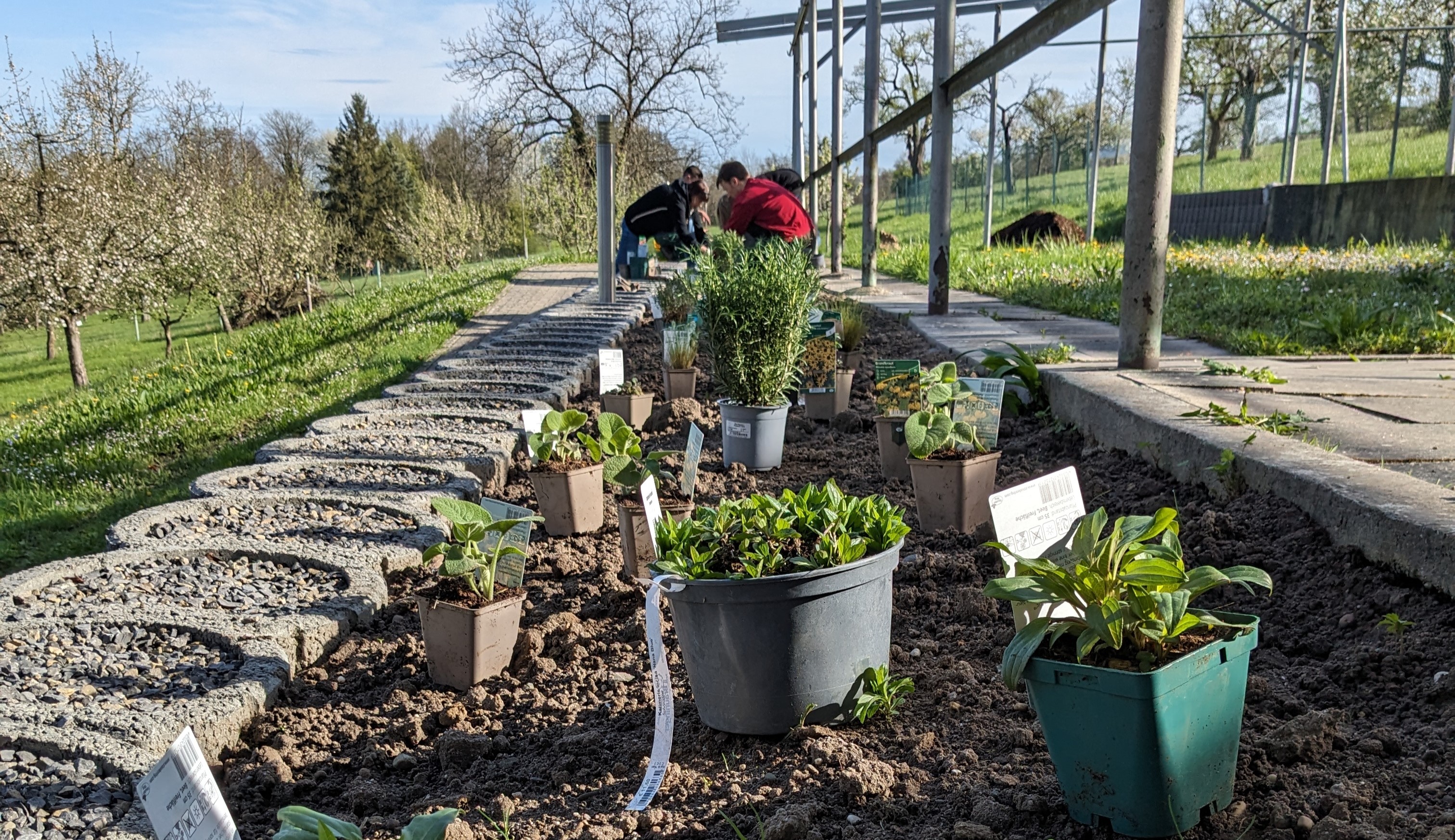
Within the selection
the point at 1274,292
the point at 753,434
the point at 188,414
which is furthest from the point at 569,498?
the point at 188,414

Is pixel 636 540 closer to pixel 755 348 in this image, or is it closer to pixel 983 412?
pixel 983 412

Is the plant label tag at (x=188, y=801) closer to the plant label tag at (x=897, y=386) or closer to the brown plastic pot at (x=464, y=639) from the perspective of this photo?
the brown plastic pot at (x=464, y=639)

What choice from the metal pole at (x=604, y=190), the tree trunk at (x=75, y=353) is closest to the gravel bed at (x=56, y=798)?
the metal pole at (x=604, y=190)

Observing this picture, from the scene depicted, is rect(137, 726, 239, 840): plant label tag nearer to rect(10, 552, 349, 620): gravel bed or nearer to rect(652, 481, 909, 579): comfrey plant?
rect(652, 481, 909, 579): comfrey plant

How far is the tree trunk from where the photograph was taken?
1546 cm

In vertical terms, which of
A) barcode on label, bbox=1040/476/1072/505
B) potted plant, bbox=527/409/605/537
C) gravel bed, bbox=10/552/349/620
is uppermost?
barcode on label, bbox=1040/476/1072/505

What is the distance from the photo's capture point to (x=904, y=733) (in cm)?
183

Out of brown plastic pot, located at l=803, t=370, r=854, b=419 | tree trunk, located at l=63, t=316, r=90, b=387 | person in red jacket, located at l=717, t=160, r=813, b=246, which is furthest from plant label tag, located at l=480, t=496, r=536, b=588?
tree trunk, located at l=63, t=316, r=90, b=387

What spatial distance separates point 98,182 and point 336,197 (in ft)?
76.0

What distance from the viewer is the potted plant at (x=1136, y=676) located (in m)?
1.34

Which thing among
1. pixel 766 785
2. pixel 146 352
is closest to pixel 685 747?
pixel 766 785

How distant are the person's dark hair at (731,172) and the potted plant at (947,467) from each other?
6.26 meters

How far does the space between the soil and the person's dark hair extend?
21.4 feet

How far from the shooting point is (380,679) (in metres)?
2.37
